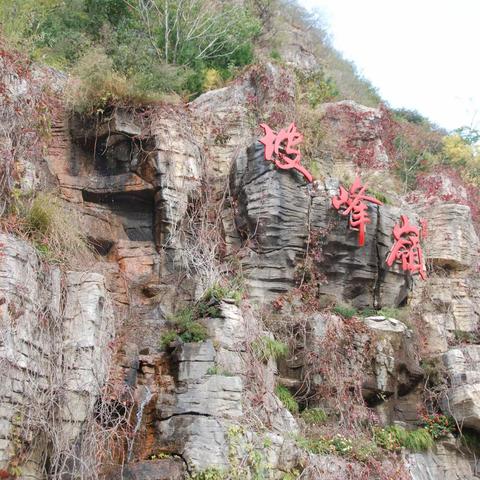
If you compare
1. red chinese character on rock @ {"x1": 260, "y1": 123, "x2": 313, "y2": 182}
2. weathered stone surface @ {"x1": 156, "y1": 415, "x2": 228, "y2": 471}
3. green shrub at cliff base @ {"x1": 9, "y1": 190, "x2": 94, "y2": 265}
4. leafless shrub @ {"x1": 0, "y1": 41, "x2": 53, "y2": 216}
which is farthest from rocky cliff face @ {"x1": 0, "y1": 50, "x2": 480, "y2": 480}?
leafless shrub @ {"x1": 0, "y1": 41, "x2": 53, "y2": 216}

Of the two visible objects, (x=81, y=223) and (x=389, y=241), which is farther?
(x=389, y=241)

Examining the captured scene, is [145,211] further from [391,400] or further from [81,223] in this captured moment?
[391,400]

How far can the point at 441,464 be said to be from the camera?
30.0 feet

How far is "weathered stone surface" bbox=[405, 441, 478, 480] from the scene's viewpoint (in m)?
8.68

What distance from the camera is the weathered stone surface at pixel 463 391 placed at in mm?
9414

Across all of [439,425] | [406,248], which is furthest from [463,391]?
[406,248]

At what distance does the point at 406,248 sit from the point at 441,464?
10.6 ft

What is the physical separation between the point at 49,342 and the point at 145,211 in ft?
10.9

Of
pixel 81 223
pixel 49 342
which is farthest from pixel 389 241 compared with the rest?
pixel 49 342

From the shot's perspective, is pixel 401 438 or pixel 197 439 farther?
pixel 401 438

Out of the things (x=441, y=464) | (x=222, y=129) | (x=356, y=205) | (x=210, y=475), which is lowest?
(x=210, y=475)

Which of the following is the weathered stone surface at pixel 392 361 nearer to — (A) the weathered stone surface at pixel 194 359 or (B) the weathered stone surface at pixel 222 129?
(A) the weathered stone surface at pixel 194 359

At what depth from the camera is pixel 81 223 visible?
357 inches

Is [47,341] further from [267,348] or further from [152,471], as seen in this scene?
[267,348]
